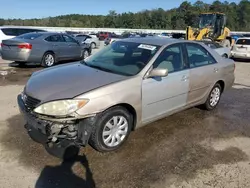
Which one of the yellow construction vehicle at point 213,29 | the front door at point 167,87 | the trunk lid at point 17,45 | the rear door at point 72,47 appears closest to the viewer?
the front door at point 167,87

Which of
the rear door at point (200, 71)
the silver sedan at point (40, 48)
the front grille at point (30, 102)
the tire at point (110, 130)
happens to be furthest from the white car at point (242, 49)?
the front grille at point (30, 102)

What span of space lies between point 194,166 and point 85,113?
1.57 m

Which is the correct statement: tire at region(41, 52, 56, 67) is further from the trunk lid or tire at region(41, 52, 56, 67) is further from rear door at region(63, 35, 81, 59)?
rear door at region(63, 35, 81, 59)

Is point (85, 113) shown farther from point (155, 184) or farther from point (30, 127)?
point (155, 184)

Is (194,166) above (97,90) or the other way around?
the other way around

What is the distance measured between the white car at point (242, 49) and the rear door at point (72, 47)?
345 inches

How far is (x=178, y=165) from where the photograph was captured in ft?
11.4

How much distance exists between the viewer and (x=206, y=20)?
21.0 metres

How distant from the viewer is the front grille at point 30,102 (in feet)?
11.1

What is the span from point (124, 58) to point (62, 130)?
1.68 m

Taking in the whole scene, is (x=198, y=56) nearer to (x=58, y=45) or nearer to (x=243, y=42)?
(x=58, y=45)

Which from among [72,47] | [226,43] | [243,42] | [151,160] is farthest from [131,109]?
[226,43]

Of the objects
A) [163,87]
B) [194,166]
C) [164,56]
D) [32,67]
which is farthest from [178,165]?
[32,67]

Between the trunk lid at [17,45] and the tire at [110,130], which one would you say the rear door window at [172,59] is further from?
the trunk lid at [17,45]
